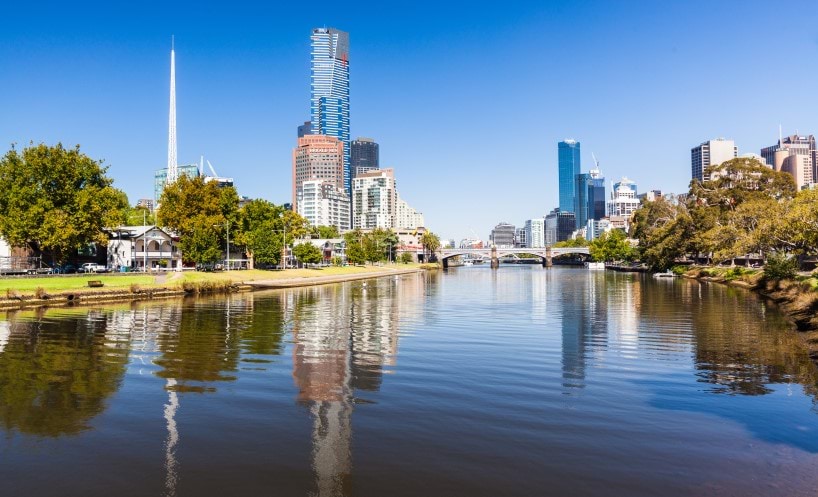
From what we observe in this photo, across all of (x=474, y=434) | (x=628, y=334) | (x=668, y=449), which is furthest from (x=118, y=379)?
(x=628, y=334)

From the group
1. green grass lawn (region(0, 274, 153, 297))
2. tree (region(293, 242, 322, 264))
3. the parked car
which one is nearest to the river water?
green grass lawn (region(0, 274, 153, 297))

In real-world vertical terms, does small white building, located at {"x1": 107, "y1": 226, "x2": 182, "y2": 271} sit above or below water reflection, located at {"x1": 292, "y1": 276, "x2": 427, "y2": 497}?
above

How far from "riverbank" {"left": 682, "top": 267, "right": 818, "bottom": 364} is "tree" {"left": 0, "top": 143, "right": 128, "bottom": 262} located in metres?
85.5

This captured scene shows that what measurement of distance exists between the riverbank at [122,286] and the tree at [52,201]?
813 centimetres

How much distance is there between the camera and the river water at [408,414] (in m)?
13.0

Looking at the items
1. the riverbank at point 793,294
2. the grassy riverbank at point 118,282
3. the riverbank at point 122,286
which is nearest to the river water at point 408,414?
the riverbank at point 793,294

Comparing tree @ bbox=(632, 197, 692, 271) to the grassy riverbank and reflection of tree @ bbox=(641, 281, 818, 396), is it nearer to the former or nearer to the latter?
reflection of tree @ bbox=(641, 281, 818, 396)

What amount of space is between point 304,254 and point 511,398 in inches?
4941

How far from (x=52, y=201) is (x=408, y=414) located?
85816mm

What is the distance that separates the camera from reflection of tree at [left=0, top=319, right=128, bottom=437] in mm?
17438

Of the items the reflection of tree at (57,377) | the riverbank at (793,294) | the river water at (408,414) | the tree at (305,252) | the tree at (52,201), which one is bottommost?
the river water at (408,414)

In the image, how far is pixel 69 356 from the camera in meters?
28.3

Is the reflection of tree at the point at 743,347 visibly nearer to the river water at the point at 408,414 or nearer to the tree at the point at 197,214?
the river water at the point at 408,414

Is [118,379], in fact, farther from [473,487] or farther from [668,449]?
[668,449]
